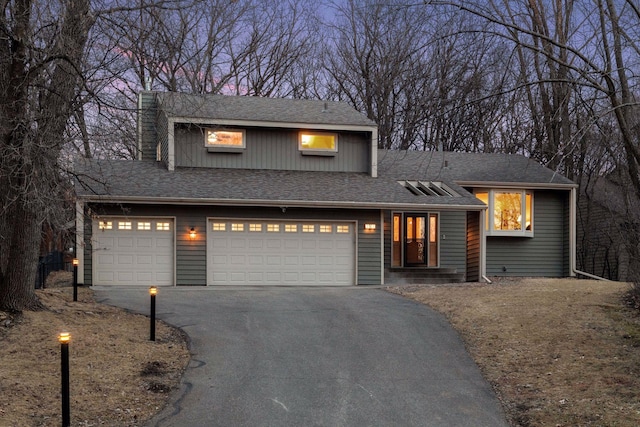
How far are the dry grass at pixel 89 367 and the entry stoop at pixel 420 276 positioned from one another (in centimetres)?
929

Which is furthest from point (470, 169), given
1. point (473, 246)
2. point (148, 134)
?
point (148, 134)

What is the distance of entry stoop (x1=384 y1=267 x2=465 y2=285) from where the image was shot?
19.7 meters

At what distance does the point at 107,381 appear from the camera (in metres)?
8.38

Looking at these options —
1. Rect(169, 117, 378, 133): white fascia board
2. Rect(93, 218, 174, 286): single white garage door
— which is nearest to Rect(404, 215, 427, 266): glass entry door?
Rect(169, 117, 378, 133): white fascia board

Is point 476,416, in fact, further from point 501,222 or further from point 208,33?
point 208,33

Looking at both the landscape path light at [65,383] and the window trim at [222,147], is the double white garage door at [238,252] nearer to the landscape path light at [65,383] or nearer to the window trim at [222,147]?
the window trim at [222,147]

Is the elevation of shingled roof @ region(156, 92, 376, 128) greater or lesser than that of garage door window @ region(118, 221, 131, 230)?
greater

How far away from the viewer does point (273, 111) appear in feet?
68.0

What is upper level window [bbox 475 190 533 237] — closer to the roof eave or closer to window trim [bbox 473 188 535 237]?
window trim [bbox 473 188 535 237]

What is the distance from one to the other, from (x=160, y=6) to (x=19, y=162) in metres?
3.47

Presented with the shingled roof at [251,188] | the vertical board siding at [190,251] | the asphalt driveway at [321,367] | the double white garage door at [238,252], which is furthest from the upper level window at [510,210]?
the vertical board siding at [190,251]

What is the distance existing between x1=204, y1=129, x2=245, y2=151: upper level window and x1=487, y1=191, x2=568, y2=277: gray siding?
28.9ft

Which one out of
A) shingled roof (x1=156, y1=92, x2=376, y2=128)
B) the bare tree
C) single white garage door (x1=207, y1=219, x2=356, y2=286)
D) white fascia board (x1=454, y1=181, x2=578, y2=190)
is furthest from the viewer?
white fascia board (x1=454, y1=181, x2=578, y2=190)

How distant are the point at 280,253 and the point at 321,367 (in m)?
8.89
